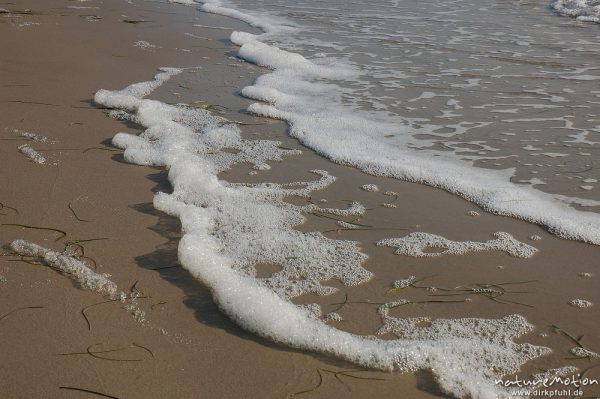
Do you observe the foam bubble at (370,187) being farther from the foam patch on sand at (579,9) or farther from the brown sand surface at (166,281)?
the foam patch on sand at (579,9)

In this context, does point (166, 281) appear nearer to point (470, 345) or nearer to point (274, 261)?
point (274, 261)

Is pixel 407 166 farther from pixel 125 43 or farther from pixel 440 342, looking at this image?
pixel 125 43

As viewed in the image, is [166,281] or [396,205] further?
[396,205]

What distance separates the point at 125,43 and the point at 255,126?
298cm

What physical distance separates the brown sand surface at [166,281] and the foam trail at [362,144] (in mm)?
122

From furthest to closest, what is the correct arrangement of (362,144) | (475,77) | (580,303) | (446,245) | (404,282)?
(475,77)
(362,144)
(446,245)
(404,282)
(580,303)

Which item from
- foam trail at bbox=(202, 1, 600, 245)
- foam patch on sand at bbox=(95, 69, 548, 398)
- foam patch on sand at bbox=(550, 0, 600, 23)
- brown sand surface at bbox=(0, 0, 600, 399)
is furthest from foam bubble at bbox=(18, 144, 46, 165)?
foam patch on sand at bbox=(550, 0, 600, 23)

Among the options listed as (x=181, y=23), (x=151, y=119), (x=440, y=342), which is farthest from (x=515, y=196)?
(x=181, y=23)

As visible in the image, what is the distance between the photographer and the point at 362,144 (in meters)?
4.49

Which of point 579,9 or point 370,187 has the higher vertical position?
point 579,9

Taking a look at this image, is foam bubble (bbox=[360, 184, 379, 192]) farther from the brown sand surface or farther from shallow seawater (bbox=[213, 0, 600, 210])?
shallow seawater (bbox=[213, 0, 600, 210])

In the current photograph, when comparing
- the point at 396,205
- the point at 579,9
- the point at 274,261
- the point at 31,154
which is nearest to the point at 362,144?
the point at 396,205

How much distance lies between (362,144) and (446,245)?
1514 millimetres

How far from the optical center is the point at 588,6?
10.7 m
